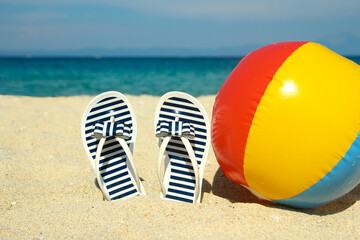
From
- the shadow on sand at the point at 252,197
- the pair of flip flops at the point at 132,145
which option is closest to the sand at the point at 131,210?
the shadow on sand at the point at 252,197

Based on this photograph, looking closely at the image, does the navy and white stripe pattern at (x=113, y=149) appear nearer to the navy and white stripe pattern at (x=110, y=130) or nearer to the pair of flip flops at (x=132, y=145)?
the pair of flip flops at (x=132, y=145)

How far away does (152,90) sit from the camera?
1425cm

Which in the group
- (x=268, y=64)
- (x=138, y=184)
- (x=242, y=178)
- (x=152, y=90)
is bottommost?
(x=152, y=90)

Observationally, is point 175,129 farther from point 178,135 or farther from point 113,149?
point 113,149

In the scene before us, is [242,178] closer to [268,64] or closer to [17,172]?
→ [268,64]

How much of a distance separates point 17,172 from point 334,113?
11.1ft

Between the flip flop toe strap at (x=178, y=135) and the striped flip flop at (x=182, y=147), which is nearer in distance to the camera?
the flip flop toe strap at (x=178, y=135)

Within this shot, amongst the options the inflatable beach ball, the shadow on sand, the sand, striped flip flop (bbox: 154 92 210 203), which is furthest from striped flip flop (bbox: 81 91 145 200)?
the inflatable beach ball

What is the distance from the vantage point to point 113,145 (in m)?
3.80

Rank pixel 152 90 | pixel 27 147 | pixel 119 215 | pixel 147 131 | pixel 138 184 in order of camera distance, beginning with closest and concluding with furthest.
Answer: pixel 119 215, pixel 138 184, pixel 27 147, pixel 147 131, pixel 152 90

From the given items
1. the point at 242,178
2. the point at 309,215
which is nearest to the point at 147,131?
the point at 242,178

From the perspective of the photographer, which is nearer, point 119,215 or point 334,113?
point 334,113

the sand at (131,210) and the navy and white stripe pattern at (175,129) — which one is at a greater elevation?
the navy and white stripe pattern at (175,129)

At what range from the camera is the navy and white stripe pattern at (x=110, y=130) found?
11.1 feet
